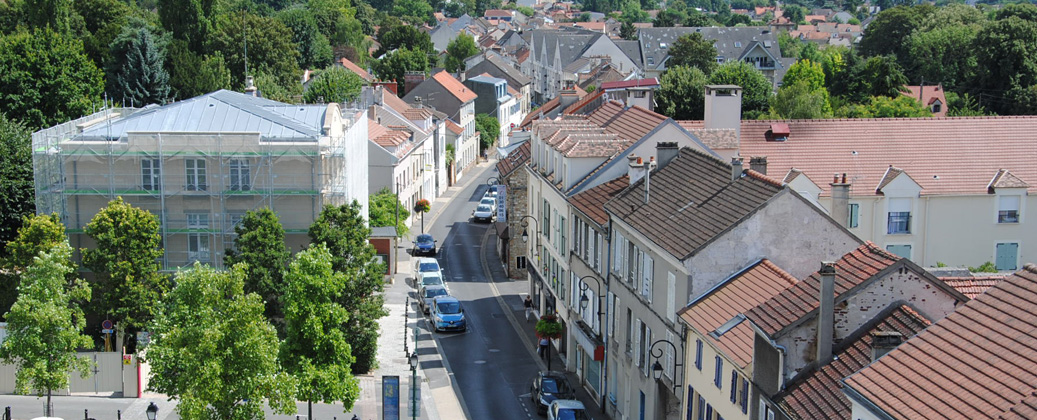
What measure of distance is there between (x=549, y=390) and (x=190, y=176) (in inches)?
717

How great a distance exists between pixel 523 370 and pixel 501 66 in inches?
3480

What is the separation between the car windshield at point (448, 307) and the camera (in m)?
52.0

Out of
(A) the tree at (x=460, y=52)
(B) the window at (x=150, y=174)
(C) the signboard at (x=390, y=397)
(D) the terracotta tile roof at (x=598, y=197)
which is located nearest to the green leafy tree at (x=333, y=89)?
(B) the window at (x=150, y=174)

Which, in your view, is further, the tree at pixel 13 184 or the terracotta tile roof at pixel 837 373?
the tree at pixel 13 184

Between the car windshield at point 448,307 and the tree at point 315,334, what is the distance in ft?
52.2

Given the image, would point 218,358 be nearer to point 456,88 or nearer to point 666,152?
point 666,152

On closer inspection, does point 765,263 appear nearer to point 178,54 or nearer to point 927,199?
point 927,199

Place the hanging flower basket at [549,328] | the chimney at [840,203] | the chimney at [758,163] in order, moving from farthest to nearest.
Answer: the hanging flower basket at [549,328], the chimney at [758,163], the chimney at [840,203]

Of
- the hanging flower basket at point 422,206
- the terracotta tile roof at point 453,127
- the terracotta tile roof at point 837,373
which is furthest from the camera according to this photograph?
the terracotta tile roof at point 453,127

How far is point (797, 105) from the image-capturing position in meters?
73.1

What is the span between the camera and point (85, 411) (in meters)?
37.0

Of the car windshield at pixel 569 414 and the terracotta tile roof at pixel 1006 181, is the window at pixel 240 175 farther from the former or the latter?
the terracotta tile roof at pixel 1006 181

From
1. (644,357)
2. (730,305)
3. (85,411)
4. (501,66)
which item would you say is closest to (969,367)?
(730,305)

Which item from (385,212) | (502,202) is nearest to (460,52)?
(385,212)
